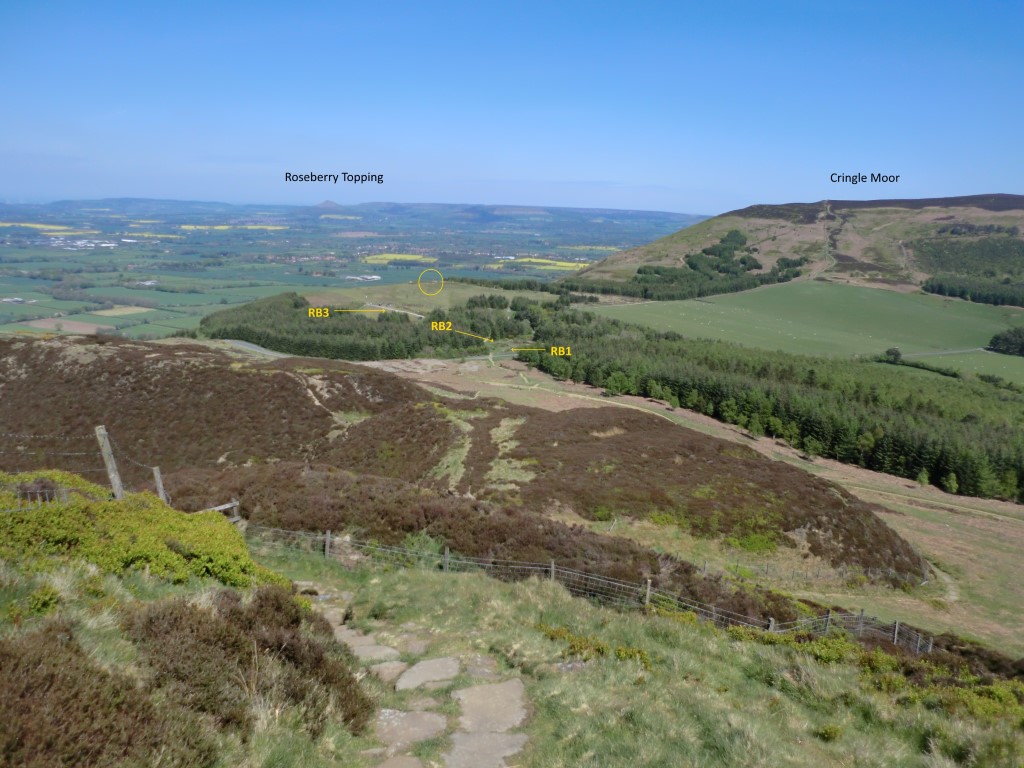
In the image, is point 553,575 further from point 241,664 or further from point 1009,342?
point 1009,342

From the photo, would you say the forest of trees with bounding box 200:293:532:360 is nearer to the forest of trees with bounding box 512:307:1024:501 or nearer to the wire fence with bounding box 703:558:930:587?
the forest of trees with bounding box 512:307:1024:501

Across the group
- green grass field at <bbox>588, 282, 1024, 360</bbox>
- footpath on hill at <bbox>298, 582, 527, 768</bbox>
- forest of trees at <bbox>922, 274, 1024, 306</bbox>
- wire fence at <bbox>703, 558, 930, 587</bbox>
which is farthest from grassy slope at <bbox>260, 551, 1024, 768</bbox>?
forest of trees at <bbox>922, 274, 1024, 306</bbox>

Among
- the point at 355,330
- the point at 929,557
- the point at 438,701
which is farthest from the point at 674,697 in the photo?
the point at 355,330

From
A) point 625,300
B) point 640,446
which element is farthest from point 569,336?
point 640,446

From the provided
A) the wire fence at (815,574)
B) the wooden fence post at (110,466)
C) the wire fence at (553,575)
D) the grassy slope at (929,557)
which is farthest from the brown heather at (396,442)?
the wooden fence post at (110,466)

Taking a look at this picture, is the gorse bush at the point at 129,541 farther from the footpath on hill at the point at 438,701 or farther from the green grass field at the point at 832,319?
the green grass field at the point at 832,319

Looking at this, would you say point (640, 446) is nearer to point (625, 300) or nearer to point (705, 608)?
point (705, 608)
